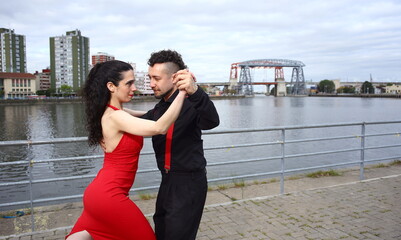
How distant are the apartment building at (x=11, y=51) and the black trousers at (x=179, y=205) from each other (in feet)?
477

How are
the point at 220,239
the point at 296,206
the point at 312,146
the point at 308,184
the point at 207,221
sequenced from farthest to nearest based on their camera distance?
the point at 312,146 < the point at 308,184 < the point at 296,206 < the point at 207,221 < the point at 220,239

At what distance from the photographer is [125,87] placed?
191 cm

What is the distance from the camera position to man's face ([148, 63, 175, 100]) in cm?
201

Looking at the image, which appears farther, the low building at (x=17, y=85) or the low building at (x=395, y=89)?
the low building at (x=395, y=89)

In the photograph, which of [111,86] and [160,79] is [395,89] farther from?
[111,86]

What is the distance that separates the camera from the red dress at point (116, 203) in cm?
173

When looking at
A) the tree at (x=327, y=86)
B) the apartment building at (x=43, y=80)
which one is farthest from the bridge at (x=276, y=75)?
the apartment building at (x=43, y=80)

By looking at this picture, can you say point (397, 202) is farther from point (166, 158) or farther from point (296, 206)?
point (166, 158)

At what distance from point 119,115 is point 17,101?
8662 cm

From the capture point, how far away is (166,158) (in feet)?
6.68

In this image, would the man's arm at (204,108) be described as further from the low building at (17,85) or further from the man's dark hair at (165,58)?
the low building at (17,85)

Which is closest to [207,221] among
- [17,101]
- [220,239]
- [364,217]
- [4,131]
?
[220,239]

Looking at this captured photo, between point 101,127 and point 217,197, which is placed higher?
point 101,127

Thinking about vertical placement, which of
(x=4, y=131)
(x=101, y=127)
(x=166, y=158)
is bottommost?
(x=4, y=131)
